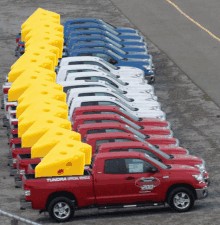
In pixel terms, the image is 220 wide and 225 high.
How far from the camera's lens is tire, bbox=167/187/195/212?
666 inches

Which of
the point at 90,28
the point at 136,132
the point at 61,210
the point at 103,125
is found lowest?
the point at 61,210

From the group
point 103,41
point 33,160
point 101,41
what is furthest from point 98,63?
point 33,160

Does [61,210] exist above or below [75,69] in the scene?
below

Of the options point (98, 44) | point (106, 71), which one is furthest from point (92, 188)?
point (98, 44)

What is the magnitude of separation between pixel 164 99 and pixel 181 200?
1125 centimetres

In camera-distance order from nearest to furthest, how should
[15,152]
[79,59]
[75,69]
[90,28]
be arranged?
[15,152] < [75,69] < [79,59] < [90,28]

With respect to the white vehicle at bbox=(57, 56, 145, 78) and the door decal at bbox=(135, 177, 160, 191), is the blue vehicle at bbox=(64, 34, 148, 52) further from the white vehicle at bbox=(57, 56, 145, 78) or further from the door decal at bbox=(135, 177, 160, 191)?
the door decal at bbox=(135, 177, 160, 191)

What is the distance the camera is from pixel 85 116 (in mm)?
20391

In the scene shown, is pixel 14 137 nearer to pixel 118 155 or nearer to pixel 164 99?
pixel 118 155

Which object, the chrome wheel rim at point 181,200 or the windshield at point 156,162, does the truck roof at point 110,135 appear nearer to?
the windshield at point 156,162

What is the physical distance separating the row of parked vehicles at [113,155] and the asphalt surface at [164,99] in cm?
49

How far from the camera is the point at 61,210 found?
54.8 ft

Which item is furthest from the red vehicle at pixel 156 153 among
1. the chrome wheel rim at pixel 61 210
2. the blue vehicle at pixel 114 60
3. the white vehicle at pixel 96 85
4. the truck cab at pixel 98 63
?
the blue vehicle at pixel 114 60

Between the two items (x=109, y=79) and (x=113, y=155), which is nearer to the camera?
(x=113, y=155)
